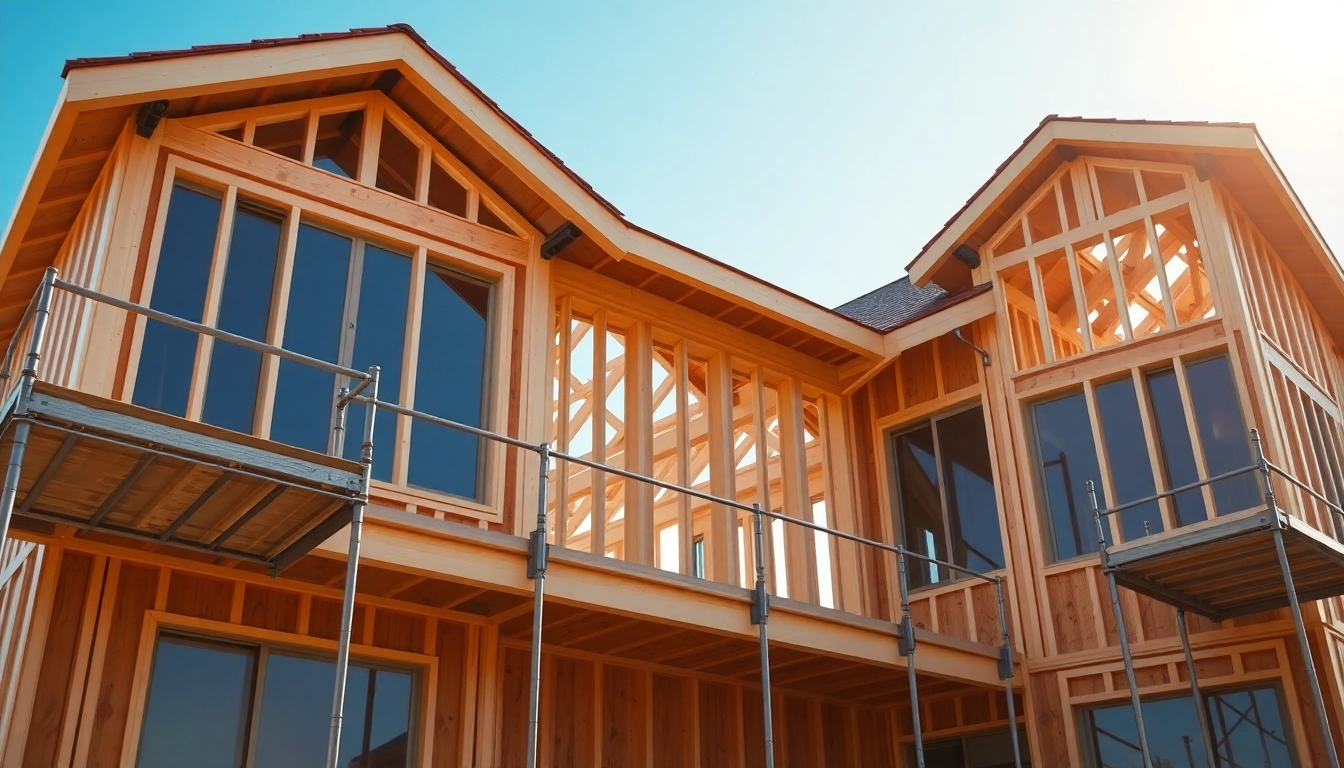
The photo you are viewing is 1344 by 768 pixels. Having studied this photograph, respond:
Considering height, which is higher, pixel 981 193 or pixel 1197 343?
pixel 981 193

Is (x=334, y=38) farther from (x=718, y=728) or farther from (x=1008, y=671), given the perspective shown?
(x=1008, y=671)

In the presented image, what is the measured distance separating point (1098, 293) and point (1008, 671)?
579 centimetres

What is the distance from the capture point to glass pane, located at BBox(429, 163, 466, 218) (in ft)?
41.4

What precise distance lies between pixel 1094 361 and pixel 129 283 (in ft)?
35.1

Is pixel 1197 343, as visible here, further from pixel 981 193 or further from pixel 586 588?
pixel 586 588

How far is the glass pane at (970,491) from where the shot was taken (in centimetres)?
1474

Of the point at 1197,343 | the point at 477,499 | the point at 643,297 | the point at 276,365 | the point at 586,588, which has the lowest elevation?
the point at 586,588

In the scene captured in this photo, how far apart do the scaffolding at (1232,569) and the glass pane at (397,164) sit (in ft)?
26.2

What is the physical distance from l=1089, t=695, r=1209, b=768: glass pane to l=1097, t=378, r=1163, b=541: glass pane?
6.14ft

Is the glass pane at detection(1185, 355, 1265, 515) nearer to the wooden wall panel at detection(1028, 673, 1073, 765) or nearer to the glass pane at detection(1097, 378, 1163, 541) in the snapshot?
the glass pane at detection(1097, 378, 1163, 541)

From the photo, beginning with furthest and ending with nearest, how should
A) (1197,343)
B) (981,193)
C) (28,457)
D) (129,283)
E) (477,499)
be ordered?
(981,193)
(1197,343)
(477,499)
(129,283)
(28,457)

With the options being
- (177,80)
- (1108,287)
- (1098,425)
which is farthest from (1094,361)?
(177,80)

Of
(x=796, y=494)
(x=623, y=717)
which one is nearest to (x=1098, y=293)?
(x=796, y=494)

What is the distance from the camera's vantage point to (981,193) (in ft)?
50.8
